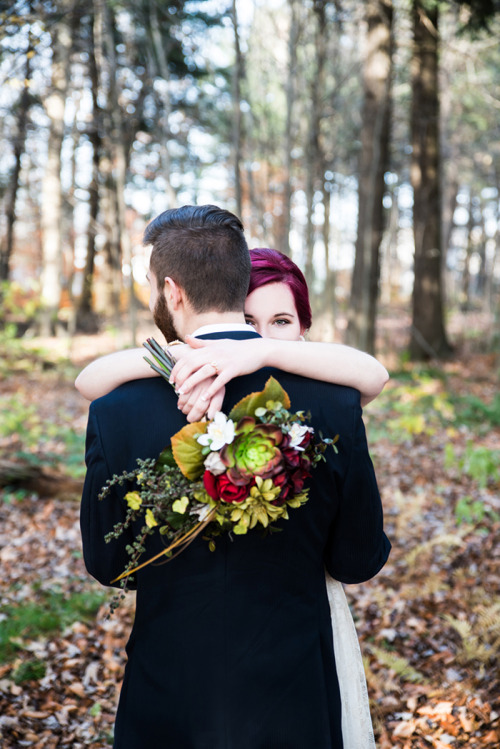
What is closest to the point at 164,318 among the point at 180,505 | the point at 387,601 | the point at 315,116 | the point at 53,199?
the point at 180,505

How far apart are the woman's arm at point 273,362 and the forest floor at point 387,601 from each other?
263cm

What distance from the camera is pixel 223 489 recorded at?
4.76 ft

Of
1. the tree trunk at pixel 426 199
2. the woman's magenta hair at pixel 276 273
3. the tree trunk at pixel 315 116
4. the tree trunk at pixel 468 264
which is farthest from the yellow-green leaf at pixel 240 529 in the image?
the tree trunk at pixel 468 264

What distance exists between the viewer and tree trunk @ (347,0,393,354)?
12.0 metres

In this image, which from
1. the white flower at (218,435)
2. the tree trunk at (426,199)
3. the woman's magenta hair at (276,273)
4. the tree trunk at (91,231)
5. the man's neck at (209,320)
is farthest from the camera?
the tree trunk at (91,231)

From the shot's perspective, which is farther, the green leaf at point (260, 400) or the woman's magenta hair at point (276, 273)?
the woman's magenta hair at point (276, 273)

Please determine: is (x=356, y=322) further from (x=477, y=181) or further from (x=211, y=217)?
(x=477, y=181)

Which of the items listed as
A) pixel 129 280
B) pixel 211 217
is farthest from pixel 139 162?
pixel 211 217

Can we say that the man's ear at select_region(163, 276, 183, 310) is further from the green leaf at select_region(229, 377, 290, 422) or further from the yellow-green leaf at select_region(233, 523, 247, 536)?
the yellow-green leaf at select_region(233, 523, 247, 536)

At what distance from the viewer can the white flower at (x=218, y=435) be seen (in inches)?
56.7

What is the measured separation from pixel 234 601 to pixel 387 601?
379 cm

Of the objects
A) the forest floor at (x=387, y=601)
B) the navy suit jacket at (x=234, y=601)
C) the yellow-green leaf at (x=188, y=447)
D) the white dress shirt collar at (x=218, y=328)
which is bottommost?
the forest floor at (x=387, y=601)

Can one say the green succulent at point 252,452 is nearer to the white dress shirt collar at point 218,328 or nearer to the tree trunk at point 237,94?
the white dress shirt collar at point 218,328

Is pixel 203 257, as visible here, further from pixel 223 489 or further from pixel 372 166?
pixel 372 166
